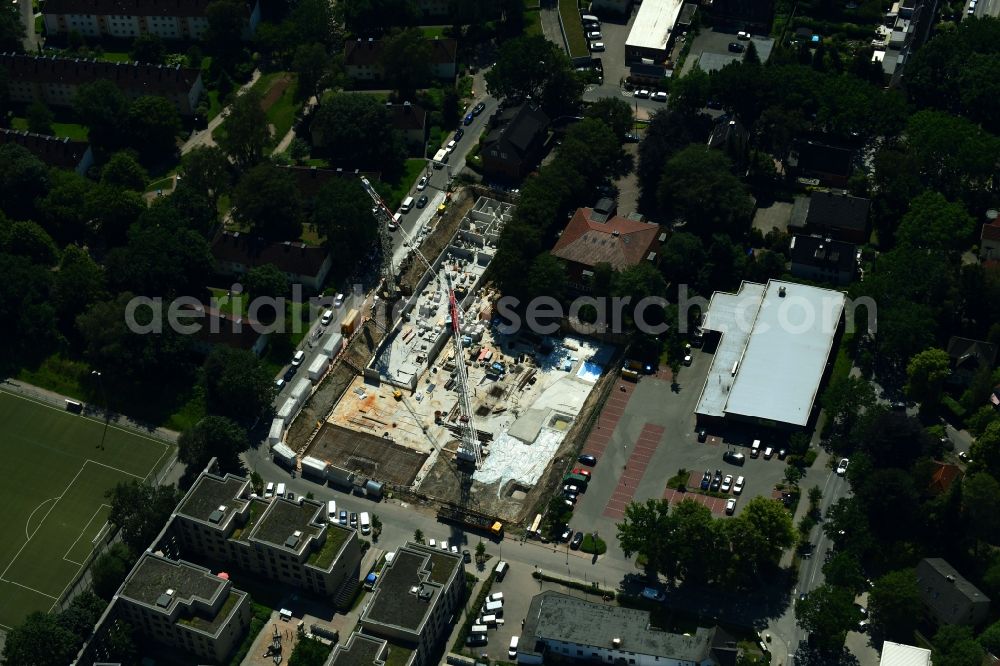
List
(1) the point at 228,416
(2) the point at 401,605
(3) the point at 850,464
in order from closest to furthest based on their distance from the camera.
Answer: (2) the point at 401,605, (3) the point at 850,464, (1) the point at 228,416

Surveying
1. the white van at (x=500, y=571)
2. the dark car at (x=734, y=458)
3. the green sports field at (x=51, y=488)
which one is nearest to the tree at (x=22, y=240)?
the green sports field at (x=51, y=488)

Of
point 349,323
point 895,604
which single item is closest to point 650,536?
point 895,604

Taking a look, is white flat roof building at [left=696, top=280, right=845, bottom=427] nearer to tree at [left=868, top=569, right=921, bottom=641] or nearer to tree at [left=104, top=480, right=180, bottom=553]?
tree at [left=868, top=569, right=921, bottom=641]

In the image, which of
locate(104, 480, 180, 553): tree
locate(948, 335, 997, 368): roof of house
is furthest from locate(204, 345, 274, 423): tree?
locate(948, 335, 997, 368): roof of house

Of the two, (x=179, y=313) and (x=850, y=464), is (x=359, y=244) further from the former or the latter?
(x=850, y=464)

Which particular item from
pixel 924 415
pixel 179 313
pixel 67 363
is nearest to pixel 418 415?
pixel 179 313

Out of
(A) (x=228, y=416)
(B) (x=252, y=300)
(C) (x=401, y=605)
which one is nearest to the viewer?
(C) (x=401, y=605)

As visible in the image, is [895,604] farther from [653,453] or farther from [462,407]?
[462,407]
